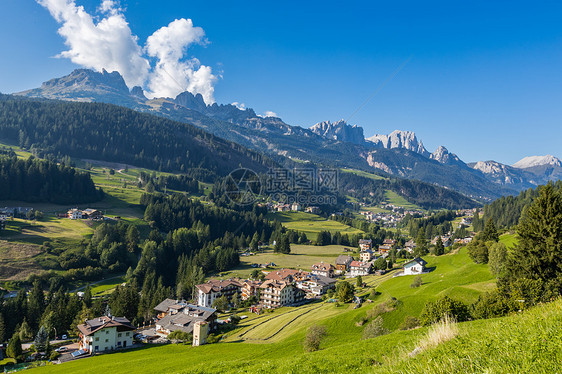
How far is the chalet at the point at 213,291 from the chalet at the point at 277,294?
10.3 m

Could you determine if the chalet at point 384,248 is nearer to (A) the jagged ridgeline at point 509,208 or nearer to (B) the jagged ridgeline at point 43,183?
(A) the jagged ridgeline at point 509,208

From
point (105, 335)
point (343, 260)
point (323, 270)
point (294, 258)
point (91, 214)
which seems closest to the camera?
point (105, 335)

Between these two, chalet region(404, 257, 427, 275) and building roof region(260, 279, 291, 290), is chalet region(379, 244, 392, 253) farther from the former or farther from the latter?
building roof region(260, 279, 291, 290)

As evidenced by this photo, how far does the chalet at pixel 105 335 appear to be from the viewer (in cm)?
5338

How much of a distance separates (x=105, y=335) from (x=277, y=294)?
142 ft

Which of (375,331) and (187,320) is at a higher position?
(375,331)

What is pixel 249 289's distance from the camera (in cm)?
9125

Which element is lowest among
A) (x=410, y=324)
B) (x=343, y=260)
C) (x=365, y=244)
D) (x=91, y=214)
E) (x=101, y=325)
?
(x=343, y=260)

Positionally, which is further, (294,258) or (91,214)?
(91,214)

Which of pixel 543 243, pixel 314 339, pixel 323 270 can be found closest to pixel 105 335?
pixel 314 339

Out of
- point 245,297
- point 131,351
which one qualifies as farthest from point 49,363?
point 245,297

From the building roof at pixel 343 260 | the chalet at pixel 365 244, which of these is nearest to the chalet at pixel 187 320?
the building roof at pixel 343 260

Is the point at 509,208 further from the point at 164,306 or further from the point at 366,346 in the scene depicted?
the point at 366,346

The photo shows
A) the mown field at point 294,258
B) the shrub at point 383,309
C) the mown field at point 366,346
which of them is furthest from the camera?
the mown field at point 294,258
